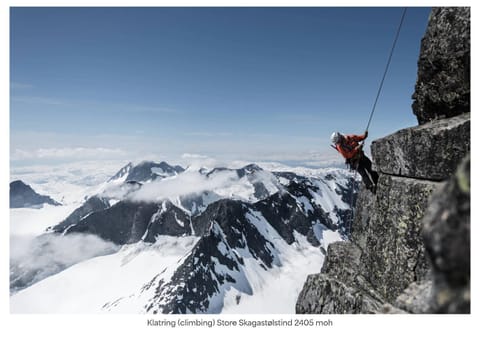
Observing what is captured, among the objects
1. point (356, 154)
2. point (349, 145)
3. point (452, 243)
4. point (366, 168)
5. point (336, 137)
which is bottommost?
point (452, 243)

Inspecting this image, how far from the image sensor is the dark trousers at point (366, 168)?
512 inches

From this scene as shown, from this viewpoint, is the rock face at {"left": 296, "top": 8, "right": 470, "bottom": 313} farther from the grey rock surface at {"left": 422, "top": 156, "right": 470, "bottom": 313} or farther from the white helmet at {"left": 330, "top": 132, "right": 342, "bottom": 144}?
the grey rock surface at {"left": 422, "top": 156, "right": 470, "bottom": 313}

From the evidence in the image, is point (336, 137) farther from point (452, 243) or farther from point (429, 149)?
point (452, 243)

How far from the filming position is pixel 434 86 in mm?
10344

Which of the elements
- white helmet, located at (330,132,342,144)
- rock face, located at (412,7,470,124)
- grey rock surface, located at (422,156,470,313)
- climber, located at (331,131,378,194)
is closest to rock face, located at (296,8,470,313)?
rock face, located at (412,7,470,124)

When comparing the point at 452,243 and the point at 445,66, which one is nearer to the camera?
the point at 452,243

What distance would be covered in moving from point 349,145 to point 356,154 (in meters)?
0.55

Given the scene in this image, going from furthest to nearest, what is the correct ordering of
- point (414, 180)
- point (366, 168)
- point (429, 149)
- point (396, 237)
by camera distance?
point (366, 168), point (396, 237), point (414, 180), point (429, 149)

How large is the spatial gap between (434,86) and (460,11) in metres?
2.40

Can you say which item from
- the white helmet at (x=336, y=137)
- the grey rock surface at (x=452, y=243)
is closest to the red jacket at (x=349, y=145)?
the white helmet at (x=336, y=137)

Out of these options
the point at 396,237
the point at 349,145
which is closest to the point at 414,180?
the point at 396,237

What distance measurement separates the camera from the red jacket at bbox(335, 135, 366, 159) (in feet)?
42.5

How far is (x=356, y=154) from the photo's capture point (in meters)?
12.9
